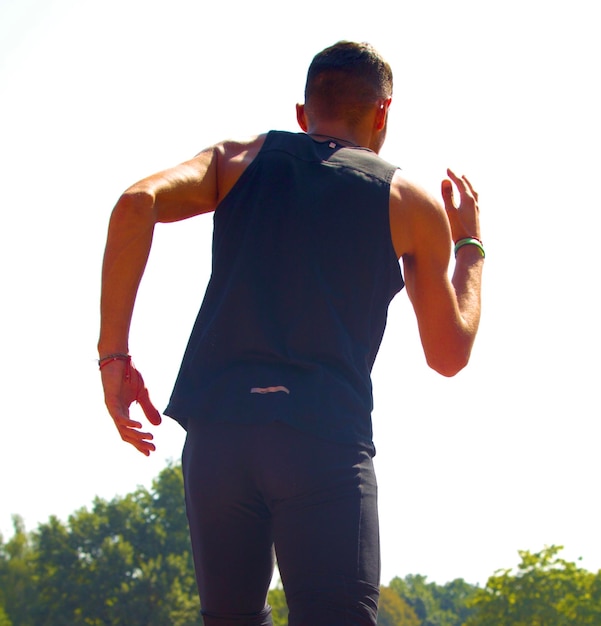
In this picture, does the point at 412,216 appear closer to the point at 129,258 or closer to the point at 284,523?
the point at 129,258

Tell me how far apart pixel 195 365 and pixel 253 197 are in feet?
1.86

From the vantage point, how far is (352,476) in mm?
2959

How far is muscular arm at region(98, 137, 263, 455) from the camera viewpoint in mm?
3137

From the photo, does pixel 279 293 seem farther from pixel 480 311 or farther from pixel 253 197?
pixel 480 311

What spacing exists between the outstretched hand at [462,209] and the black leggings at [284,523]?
1.16 meters

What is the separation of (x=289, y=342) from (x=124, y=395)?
562 millimetres

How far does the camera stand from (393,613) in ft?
407

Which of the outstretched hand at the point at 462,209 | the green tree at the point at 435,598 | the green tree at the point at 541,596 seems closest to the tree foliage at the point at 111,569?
the green tree at the point at 541,596

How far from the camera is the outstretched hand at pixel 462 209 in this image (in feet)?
12.7

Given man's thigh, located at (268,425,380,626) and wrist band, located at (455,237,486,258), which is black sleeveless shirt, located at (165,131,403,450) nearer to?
man's thigh, located at (268,425,380,626)

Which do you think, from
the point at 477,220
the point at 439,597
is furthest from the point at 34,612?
the point at 439,597

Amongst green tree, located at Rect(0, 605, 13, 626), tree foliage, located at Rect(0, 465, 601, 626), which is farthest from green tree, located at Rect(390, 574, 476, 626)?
green tree, located at Rect(0, 605, 13, 626)

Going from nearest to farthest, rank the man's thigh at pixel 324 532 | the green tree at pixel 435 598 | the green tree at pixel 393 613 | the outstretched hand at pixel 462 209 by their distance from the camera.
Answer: the man's thigh at pixel 324 532, the outstretched hand at pixel 462 209, the green tree at pixel 393 613, the green tree at pixel 435 598

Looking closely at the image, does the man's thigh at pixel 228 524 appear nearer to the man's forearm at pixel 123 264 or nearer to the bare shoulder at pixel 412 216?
the man's forearm at pixel 123 264
